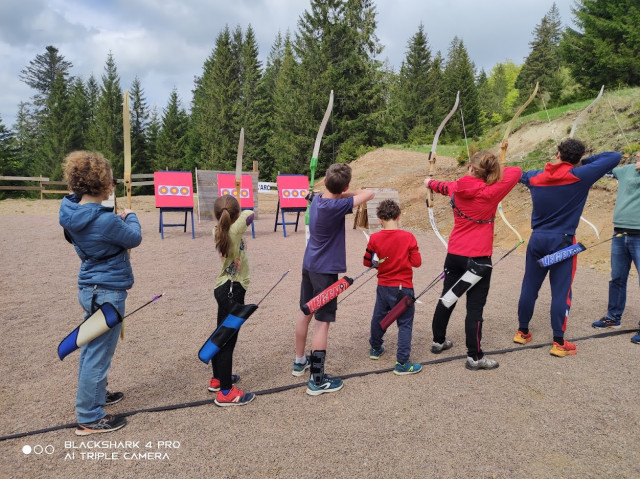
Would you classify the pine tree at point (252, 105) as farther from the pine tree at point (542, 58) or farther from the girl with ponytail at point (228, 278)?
the girl with ponytail at point (228, 278)

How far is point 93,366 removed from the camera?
244 cm

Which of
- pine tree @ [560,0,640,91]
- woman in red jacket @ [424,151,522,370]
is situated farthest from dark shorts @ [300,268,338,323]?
pine tree @ [560,0,640,91]

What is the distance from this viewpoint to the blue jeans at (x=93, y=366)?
2432 mm

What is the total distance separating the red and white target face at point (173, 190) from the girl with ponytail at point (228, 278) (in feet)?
27.4

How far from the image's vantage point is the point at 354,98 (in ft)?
90.7

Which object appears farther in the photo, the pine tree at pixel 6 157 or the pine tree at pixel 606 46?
the pine tree at pixel 6 157

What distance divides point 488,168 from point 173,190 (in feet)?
29.4

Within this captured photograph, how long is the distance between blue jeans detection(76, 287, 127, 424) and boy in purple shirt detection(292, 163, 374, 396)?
1.21 m

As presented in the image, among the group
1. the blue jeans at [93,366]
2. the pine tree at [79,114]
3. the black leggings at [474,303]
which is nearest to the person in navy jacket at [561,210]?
the black leggings at [474,303]

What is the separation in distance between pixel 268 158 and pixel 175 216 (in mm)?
21430

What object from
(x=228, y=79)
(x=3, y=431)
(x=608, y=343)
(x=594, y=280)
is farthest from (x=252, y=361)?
(x=228, y=79)

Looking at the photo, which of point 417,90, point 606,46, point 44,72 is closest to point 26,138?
point 44,72

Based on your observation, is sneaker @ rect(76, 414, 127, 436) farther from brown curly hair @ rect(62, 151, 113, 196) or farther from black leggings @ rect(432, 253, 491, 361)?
black leggings @ rect(432, 253, 491, 361)

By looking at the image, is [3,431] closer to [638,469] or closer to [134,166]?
[638,469]
